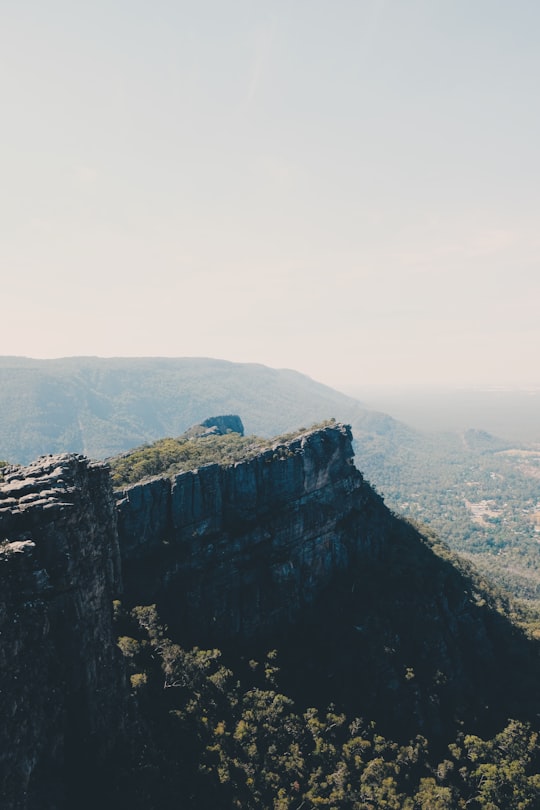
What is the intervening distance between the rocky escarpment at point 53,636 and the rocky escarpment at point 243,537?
1880 cm

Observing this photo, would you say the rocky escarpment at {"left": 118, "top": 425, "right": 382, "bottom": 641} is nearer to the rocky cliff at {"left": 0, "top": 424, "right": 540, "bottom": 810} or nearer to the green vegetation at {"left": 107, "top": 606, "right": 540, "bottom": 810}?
the rocky cliff at {"left": 0, "top": 424, "right": 540, "bottom": 810}

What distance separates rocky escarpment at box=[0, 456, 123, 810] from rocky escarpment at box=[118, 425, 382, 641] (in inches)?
740

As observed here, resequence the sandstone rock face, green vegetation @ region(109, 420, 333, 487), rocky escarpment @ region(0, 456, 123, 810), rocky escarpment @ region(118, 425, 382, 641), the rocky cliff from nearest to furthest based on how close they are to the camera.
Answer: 1. rocky escarpment @ region(0, 456, 123, 810)
2. the sandstone rock face
3. the rocky cliff
4. rocky escarpment @ region(118, 425, 382, 641)
5. green vegetation @ region(109, 420, 333, 487)

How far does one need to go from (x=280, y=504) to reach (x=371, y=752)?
3467 centimetres

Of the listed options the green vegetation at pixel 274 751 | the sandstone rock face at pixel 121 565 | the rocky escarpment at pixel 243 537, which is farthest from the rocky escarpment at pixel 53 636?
the rocky escarpment at pixel 243 537

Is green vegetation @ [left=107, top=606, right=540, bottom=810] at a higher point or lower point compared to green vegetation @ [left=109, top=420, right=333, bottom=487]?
lower

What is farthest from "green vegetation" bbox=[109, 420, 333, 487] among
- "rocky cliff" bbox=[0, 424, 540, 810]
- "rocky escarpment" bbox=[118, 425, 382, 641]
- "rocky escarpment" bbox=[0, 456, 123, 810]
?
"rocky escarpment" bbox=[0, 456, 123, 810]

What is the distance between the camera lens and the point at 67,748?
42.8 meters

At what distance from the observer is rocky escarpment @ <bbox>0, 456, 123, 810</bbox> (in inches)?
1428

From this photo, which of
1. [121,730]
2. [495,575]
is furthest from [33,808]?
[495,575]

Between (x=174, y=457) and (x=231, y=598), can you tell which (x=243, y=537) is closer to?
(x=231, y=598)

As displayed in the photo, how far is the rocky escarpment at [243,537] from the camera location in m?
67.9

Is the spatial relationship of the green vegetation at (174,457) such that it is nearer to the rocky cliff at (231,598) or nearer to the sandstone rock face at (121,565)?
the sandstone rock face at (121,565)

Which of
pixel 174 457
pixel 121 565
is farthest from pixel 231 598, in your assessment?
pixel 174 457
